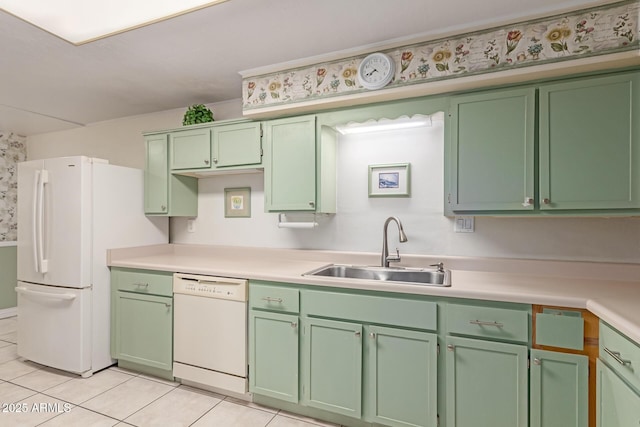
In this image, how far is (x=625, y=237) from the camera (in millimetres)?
1920

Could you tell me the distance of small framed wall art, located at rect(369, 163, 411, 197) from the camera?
7.92 ft

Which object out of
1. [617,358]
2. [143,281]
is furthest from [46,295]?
[617,358]

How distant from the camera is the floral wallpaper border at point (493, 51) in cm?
162

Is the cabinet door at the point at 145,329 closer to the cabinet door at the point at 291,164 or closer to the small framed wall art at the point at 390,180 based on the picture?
the cabinet door at the point at 291,164

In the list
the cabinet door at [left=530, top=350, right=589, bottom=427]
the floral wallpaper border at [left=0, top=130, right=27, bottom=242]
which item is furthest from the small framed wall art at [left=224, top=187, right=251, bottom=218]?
the floral wallpaper border at [left=0, top=130, right=27, bottom=242]

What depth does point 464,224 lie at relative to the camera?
227 centimetres

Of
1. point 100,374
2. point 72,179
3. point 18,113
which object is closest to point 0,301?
point 18,113

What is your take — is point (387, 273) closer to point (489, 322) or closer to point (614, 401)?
point (489, 322)

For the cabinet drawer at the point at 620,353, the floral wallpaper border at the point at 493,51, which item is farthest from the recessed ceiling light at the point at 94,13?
the cabinet drawer at the point at 620,353

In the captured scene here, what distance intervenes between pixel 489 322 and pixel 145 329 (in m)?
2.38

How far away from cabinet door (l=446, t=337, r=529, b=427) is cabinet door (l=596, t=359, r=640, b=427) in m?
0.27

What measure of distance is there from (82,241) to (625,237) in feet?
11.9

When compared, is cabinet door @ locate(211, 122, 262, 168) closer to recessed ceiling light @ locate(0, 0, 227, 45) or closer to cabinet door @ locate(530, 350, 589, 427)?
recessed ceiling light @ locate(0, 0, 227, 45)

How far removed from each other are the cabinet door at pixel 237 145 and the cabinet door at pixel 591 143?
1854mm
